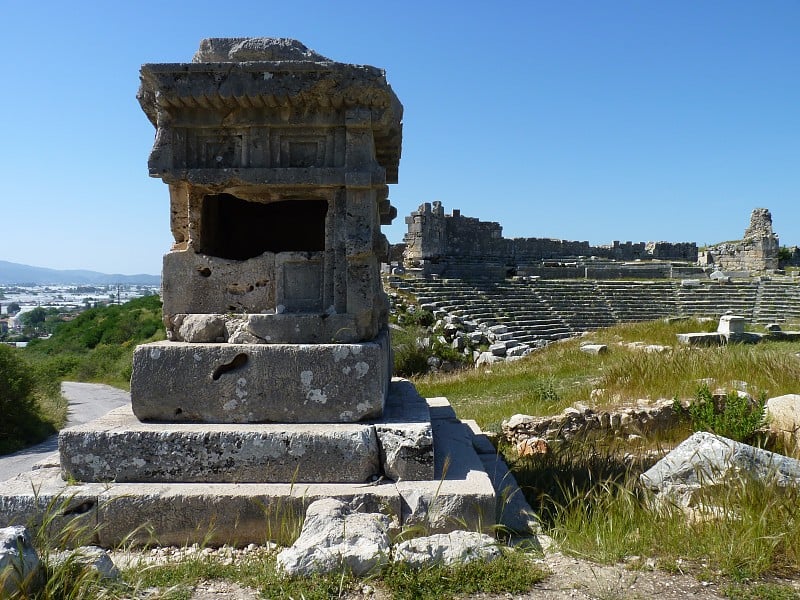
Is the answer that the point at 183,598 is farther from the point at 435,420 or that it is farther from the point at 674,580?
the point at 435,420

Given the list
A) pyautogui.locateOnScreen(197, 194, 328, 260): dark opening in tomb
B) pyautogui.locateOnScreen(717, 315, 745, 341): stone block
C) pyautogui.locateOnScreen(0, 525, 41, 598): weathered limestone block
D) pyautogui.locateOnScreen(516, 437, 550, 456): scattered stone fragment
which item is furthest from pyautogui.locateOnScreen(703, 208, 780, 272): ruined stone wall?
pyautogui.locateOnScreen(0, 525, 41, 598): weathered limestone block

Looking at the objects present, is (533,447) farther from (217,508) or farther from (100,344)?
(100,344)

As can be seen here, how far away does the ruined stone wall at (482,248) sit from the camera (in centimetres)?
2652

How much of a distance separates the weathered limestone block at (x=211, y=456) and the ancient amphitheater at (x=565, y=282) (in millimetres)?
14872

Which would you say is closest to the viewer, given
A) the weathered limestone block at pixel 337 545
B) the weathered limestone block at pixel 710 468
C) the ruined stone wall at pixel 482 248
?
the weathered limestone block at pixel 337 545

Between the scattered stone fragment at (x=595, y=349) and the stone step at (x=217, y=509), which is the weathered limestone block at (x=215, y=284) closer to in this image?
the stone step at (x=217, y=509)

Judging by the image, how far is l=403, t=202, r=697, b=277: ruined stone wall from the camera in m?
26.5

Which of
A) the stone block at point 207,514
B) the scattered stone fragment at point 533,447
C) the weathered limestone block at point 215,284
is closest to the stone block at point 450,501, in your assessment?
the stone block at point 207,514

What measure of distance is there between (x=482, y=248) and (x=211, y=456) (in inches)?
1133

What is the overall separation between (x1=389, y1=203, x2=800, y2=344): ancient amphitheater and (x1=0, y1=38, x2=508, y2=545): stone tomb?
1448cm

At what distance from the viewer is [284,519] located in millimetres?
3281

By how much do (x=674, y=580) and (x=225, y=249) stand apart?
4.21m

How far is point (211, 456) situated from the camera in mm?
3590

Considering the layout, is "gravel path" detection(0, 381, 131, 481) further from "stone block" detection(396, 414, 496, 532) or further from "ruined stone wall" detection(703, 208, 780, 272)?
"ruined stone wall" detection(703, 208, 780, 272)
